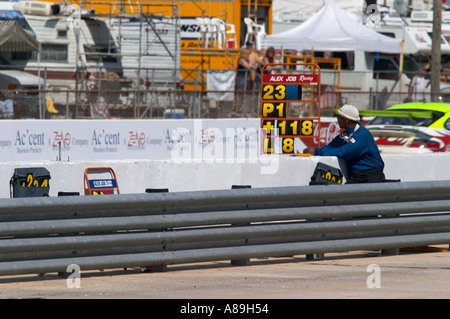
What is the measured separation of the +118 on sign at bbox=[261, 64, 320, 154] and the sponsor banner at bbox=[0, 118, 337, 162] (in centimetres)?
331

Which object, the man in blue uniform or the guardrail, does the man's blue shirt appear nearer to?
the man in blue uniform

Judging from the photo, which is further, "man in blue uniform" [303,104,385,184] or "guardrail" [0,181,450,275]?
"man in blue uniform" [303,104,385,184]

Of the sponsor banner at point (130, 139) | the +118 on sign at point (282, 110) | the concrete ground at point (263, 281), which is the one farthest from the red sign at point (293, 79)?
the concrete ground at point (263, 281)

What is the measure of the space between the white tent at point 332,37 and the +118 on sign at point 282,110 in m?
14.2

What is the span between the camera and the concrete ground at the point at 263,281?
7512mm

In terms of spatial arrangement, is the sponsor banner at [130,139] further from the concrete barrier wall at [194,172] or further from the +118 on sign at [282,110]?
the concrete barrier wall at [194,172]

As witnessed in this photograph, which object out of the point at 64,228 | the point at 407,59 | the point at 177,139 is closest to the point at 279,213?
the point at 64,228

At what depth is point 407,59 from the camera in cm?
3503

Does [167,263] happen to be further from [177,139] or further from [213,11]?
[213,11]

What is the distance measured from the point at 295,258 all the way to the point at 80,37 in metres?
21.1

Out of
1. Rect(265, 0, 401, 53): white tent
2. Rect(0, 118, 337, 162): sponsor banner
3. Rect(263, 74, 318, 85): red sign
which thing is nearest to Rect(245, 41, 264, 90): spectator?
Rect(265, 0, 401, 53): white tent

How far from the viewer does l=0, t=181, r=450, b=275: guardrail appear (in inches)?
318

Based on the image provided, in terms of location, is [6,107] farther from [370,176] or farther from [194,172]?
[370,176]

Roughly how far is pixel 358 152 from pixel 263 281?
2.90 meters
